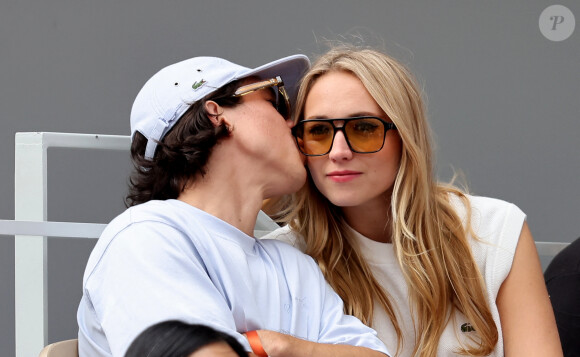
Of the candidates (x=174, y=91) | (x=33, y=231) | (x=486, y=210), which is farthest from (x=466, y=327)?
(x=33, y=231)

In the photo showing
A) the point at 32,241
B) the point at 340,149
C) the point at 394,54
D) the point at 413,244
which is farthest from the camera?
the point at 394,54

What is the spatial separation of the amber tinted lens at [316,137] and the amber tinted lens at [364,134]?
39mm

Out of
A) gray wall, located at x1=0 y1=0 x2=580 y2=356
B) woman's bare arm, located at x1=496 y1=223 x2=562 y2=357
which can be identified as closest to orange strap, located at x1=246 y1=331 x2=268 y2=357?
woman's bare arm, located at x1=496 y1=223 x2=562 y2=357

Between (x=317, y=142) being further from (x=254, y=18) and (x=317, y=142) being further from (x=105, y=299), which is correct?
(x=254, y=18)

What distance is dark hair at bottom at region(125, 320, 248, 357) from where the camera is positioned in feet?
4.03

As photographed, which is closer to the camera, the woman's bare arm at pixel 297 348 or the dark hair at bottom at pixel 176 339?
the dark hair at bottom at pixel 176 339

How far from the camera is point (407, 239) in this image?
71.5 inches

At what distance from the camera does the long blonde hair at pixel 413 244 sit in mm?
1770

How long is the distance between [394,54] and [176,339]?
90.4 inches

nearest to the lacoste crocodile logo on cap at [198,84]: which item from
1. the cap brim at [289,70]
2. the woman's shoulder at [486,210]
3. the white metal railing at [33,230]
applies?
the cap brim at [289,70]

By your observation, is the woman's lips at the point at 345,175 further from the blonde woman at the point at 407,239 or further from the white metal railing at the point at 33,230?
the white metal railing at the point at 33,230

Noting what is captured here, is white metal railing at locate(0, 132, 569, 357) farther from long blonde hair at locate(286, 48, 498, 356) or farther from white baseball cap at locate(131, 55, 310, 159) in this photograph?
long blonde hair at locate(286, 48, 498, 356)

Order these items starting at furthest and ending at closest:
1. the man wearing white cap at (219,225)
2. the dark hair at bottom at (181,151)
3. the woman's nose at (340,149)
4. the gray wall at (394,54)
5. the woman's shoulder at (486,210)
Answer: the gray wall at (394,54) → the woman's shoulder at (486,210) → the woman's nose at (340,149) → the dark hair at bottom at (181,151) → the man wearing white cap at (219,225)

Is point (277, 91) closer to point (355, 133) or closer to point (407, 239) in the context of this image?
point (355, 133)
